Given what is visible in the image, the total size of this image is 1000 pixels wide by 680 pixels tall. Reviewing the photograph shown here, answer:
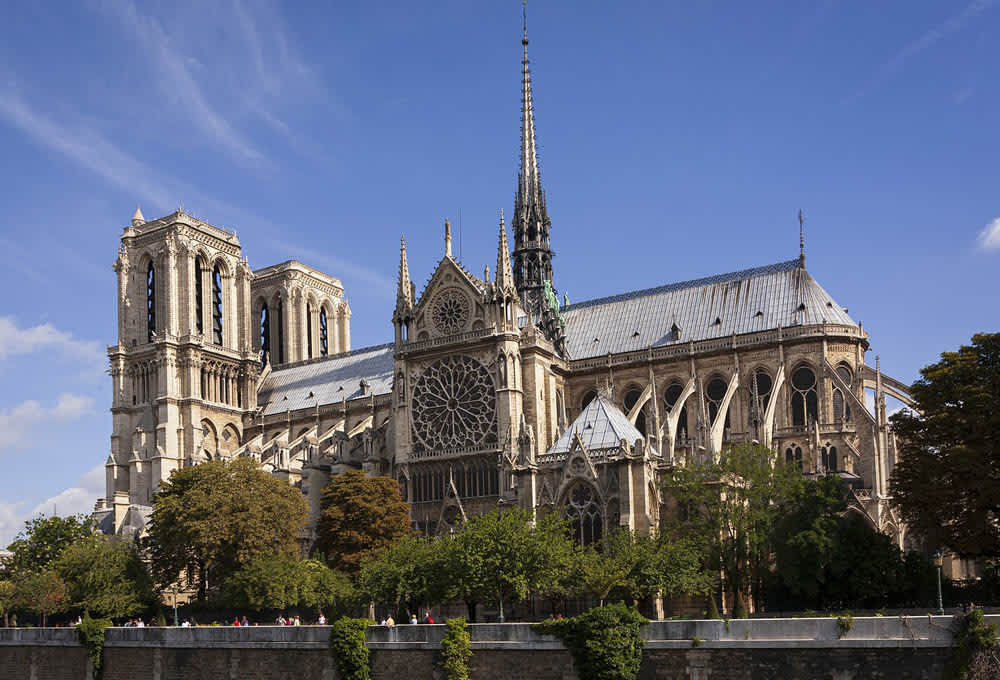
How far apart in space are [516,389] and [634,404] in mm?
7903

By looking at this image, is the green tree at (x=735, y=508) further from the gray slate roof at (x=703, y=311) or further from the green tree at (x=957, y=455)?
the gray slate roof at (x=703, y=311)

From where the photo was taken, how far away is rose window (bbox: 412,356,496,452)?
220 feet

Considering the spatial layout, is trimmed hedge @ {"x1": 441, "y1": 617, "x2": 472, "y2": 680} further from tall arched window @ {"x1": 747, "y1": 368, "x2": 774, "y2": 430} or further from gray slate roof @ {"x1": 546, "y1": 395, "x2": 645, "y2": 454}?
tall arched window @ {"x1": 747, "y1": 368, "x2": 774, "y2": 430}

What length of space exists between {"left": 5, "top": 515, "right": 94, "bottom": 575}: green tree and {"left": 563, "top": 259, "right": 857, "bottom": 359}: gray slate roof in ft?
104

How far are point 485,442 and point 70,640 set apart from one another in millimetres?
24764

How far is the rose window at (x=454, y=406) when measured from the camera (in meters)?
66.9

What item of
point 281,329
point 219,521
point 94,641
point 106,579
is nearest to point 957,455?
point 219,521

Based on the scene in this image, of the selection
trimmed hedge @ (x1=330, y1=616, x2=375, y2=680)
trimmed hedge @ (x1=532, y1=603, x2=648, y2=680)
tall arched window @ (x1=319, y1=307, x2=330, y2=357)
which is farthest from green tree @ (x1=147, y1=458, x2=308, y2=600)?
tall arched window @ (x1=319, y1=307, x2=330, y2=357)

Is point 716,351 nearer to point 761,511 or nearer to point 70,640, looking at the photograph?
point 761,511

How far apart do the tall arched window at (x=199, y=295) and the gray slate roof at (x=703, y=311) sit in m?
28.6

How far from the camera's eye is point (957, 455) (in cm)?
4003

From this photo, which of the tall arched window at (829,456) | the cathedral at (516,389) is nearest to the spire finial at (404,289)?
the cathedral at (516,389)

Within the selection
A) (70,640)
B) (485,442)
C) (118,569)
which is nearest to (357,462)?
(485,442)

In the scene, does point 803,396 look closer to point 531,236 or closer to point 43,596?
point 531,236
